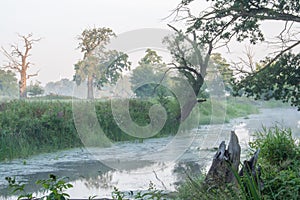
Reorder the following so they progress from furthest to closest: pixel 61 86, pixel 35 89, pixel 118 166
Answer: pixel 61 86, pixel 35 89, pixel 118 166

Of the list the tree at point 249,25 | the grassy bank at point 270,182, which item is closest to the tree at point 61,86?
the tree at point 249,25

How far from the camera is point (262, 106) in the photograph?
72.2 ft

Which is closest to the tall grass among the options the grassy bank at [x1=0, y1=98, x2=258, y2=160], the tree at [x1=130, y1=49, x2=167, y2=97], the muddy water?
the grassy bank at [x1=0, y1=98, x2=258, y2=160]

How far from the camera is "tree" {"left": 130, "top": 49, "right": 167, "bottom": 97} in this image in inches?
316

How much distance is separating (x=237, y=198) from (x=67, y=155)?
5345 millimetres

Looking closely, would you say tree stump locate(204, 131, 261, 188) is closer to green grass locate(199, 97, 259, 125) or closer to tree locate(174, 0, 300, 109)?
tree locate(174, 0, 300, 109)

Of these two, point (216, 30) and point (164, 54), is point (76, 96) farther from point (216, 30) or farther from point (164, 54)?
point (216, 30)

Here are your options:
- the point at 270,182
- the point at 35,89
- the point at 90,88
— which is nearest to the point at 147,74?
the point at 90,88

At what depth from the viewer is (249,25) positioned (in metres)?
5.67

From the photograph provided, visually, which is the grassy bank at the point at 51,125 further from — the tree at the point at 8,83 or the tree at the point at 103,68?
the tree at the point at 8,83

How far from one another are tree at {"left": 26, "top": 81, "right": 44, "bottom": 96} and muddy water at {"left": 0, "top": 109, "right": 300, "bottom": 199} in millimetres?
9034

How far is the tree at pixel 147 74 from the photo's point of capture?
26.4 feet

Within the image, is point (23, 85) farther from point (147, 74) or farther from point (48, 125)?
point (147, 74)

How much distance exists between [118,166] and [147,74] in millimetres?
2417
